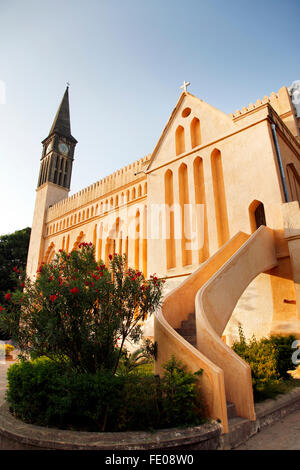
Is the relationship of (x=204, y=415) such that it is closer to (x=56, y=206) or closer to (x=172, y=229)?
(x=172, y=229)

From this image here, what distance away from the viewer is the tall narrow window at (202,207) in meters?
11.1

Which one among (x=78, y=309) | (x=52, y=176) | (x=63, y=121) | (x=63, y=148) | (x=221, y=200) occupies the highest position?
(x=63, y=121)

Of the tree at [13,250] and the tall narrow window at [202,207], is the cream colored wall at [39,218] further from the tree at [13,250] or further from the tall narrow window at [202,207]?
the tall narrow window at [202,207]

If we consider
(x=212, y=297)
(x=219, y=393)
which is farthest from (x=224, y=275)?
(x=219, y=393)

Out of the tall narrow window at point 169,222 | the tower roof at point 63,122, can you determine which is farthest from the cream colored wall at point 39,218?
the tall narrow window at point 169,222

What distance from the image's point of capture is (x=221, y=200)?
11117 mm

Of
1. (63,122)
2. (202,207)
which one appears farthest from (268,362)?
(63,122)

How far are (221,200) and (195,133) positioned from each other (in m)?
4.11

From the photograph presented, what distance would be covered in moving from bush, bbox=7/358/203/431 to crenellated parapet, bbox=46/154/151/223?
13.8 metres

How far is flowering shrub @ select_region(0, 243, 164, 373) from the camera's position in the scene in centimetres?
480

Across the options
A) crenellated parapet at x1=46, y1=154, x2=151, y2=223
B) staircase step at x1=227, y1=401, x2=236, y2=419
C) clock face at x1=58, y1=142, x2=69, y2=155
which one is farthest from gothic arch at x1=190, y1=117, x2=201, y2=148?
clock face at x1=58, y1=142, x2=69, y2=155

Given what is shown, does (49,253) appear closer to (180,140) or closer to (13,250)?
(13,250)

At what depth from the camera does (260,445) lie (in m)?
3.83

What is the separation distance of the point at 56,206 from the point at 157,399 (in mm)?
23160
